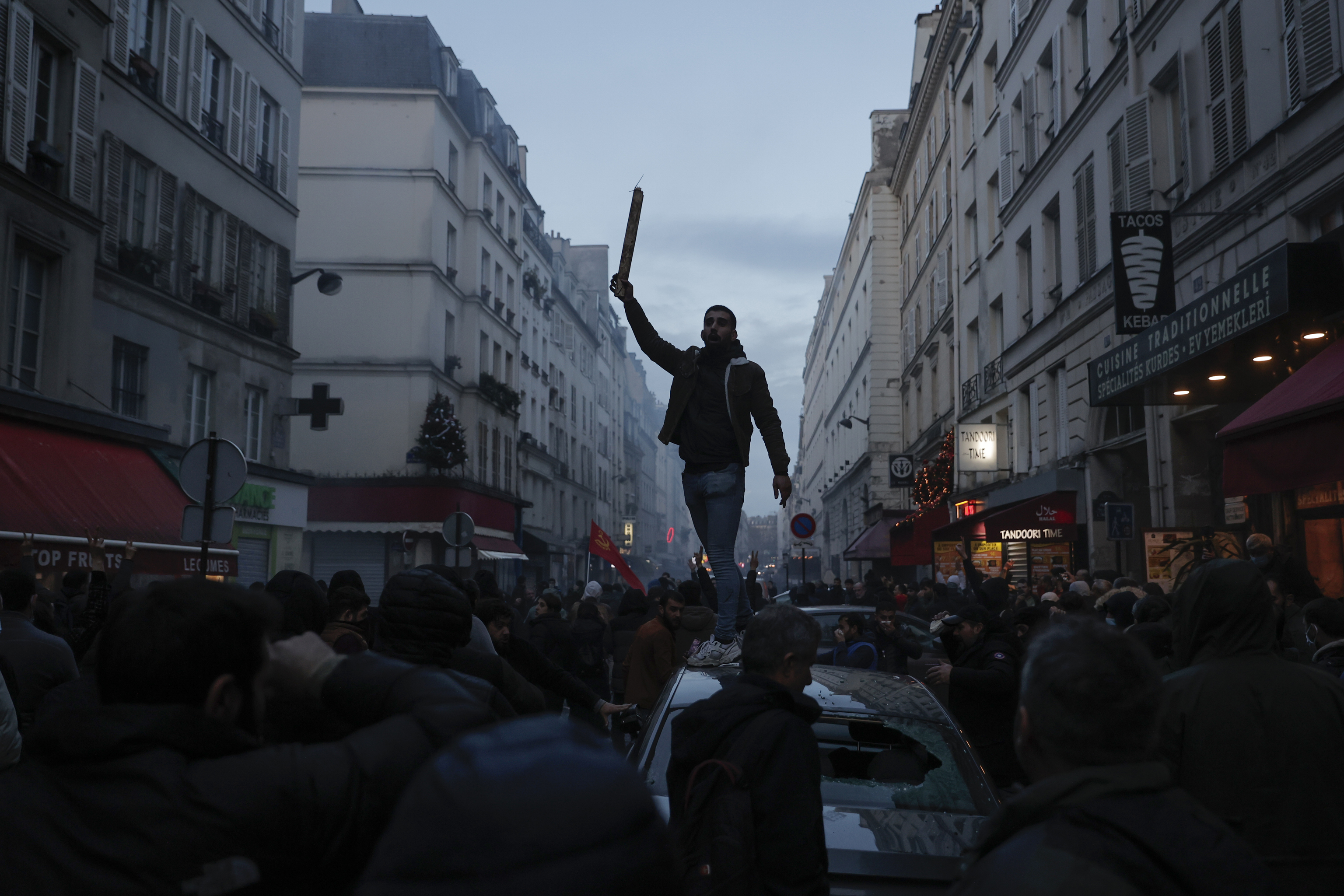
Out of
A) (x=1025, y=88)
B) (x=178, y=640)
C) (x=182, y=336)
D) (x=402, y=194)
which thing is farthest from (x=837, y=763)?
(x=402, y=194)

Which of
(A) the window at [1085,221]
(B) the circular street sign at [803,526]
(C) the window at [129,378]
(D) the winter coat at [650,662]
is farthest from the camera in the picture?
(B) the circular street sign at [803,526]

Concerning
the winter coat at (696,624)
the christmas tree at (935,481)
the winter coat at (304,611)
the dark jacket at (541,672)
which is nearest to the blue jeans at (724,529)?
the dark jacket at (541,672)

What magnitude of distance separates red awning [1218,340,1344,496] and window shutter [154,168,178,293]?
1645cm

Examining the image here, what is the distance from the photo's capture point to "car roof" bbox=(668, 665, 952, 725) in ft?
15.6

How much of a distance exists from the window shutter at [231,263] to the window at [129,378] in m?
2.79

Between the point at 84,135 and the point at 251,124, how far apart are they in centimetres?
691

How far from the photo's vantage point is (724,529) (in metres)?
6.85

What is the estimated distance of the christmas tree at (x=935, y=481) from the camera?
102ft

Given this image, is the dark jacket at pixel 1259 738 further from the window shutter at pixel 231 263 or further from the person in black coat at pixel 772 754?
the window shutter at pixel 231 263

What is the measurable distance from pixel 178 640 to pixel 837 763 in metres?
3.58

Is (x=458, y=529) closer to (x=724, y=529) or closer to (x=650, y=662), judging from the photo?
(x=650, y=662)

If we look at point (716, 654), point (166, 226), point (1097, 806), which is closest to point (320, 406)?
point (166, 226)

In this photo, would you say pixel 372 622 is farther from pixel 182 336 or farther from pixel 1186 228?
pixel 182 336

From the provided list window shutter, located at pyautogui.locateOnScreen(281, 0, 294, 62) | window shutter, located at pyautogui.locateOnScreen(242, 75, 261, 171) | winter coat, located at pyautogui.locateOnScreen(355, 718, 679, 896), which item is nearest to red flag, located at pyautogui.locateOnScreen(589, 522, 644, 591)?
window shutter, located at pyautogui.locateOnScreen(242, 75, 261, 171)
